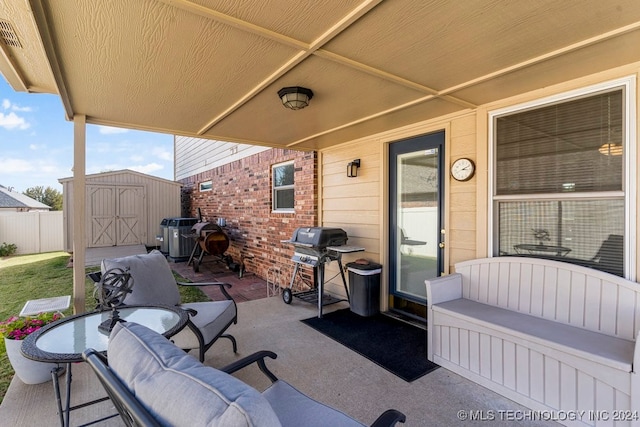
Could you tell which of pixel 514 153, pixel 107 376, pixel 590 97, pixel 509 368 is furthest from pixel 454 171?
pixel 107 376

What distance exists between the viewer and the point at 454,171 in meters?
3.30

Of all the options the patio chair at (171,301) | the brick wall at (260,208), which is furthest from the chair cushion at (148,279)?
the brick wall at (260,208)

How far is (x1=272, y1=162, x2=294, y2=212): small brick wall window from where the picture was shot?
5812 millimetres

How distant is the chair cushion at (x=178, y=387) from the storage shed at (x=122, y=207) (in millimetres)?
9694

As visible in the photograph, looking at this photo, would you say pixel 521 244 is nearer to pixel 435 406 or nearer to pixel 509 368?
pixel 509 368

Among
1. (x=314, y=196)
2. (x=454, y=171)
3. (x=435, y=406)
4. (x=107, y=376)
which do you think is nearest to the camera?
(x=107, y=376)

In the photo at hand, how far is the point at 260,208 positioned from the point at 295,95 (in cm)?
419

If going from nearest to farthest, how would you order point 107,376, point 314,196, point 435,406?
point 107,376, point 435,406, point 314,196

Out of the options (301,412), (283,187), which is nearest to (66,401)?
(301,412)

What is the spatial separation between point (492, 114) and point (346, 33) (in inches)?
77.6

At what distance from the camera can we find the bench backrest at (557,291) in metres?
2.16

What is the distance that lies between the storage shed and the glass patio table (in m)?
8.24

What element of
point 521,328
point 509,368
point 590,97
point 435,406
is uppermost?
point 590,97

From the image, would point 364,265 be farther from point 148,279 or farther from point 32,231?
point 32,231
